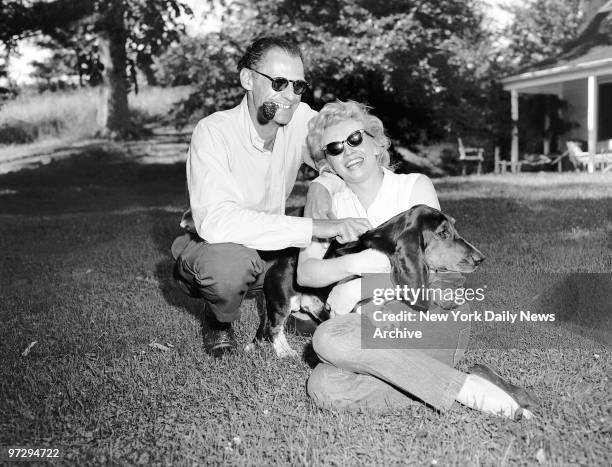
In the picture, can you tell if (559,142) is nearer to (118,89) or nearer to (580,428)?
(118,89)

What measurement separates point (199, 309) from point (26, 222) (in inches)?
272

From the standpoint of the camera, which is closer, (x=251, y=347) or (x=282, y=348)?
(x=282, y=348)

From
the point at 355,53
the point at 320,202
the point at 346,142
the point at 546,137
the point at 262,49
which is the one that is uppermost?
the point at 355,53

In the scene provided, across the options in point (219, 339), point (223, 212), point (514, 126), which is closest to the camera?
point (223, 212)

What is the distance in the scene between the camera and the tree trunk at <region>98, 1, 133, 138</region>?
66.0 ft

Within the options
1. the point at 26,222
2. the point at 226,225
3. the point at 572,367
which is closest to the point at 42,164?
the point at 26,222

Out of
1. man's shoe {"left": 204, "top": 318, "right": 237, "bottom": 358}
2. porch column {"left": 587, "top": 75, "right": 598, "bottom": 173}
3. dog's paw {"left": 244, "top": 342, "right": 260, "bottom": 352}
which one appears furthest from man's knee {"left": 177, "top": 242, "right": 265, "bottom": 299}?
porch column {"left": 587, "top": 75, "right": 598, "bottom": 173}

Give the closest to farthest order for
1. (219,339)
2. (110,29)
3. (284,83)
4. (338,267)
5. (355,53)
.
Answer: (338,267)
(284,83)
(219,339)
(355,53)
(110,29)

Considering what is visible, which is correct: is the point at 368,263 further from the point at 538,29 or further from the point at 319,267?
the point at 538,29

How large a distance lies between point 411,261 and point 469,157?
18987mm

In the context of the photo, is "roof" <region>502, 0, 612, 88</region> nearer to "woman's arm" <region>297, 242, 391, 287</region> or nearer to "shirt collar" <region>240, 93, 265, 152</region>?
"shirt collar" <region>240, 93, 265, 152</region>

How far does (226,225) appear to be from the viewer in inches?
152

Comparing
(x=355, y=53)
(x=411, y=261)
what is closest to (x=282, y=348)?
(x=411, y=261)

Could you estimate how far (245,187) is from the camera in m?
4.23
